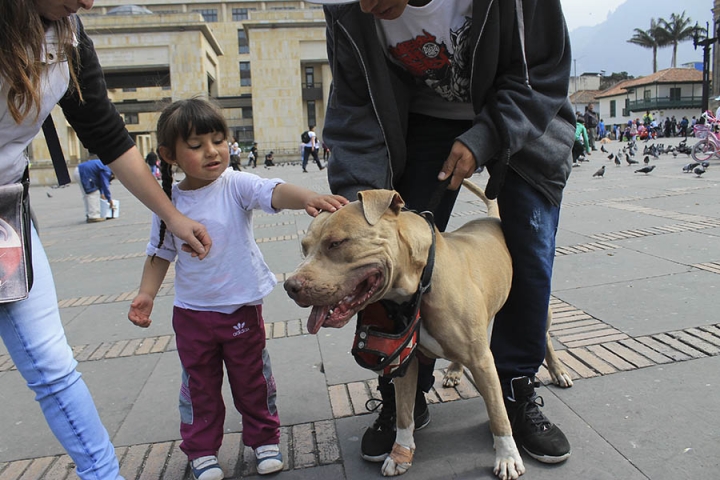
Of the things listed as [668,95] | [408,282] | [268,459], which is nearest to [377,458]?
[268,459]

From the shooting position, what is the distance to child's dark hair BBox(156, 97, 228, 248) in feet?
8.09

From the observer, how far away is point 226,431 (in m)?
2.89

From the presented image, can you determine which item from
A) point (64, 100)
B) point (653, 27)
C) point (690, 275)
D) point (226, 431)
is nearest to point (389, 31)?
point (64, 100)

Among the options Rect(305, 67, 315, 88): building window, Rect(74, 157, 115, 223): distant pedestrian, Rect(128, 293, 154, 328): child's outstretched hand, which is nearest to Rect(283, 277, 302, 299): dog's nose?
Rect(128, 293, 154, 328): child's outstretched hand

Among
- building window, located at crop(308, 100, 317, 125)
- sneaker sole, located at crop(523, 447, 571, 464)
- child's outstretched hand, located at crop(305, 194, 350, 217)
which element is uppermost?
building window, located at crop(308, 100, 317, 125)

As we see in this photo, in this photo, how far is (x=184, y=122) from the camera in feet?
8.07

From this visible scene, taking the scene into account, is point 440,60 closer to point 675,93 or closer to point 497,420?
point 497,420

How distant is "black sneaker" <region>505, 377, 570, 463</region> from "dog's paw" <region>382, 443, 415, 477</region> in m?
0.53

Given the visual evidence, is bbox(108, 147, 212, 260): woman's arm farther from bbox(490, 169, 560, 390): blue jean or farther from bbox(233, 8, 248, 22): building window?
bbox(233, 8, 248, 22): building window

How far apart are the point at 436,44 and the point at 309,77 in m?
60.9

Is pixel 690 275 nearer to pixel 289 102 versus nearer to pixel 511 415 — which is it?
pixel 511 415

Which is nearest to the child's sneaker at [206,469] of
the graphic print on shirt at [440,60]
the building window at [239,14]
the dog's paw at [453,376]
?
the dog's paw at [453,376]

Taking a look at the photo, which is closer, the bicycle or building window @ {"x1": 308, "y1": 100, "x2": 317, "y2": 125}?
the bicycle

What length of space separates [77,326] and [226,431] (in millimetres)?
2615
